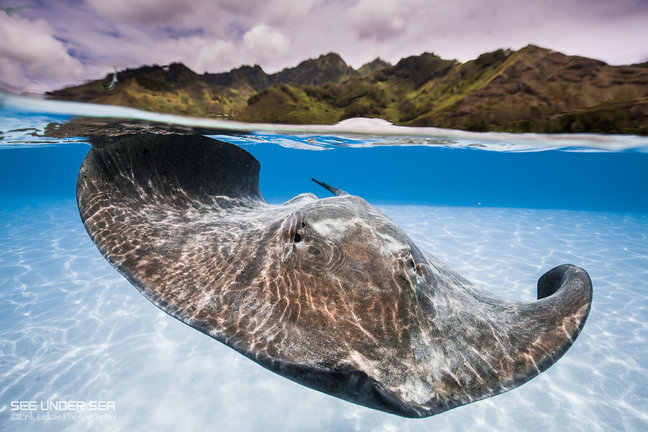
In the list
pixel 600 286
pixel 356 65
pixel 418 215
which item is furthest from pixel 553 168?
pixel 356 65

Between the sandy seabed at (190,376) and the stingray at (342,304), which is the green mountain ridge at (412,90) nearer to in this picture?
the stingray at (342,304)

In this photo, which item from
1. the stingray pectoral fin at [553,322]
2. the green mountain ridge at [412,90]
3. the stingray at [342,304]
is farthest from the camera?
the green mountain ridge at [412,90]

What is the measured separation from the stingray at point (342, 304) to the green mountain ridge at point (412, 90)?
3418 millimetres

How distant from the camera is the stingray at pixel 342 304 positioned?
5.13 ft

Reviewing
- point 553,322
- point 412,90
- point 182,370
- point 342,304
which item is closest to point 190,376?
point 182,370

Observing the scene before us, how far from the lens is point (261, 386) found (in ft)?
15.0

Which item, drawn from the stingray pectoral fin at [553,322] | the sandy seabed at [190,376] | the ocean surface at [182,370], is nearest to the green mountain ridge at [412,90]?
the ocean surface at [182,370]

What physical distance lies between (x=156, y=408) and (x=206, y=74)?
227 inches

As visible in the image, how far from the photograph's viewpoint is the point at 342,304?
1.92 m

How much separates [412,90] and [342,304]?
A: 6.02 metres

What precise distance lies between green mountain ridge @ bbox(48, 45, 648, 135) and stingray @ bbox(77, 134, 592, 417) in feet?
11.2

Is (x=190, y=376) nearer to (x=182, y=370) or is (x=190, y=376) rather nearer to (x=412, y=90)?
(x=182, y=370)

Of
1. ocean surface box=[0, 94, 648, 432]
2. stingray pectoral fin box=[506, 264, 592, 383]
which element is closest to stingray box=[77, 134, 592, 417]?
stingray pectoral fin box=[506, 264, 592, 383]

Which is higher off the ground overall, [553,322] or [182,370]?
[553,322]
